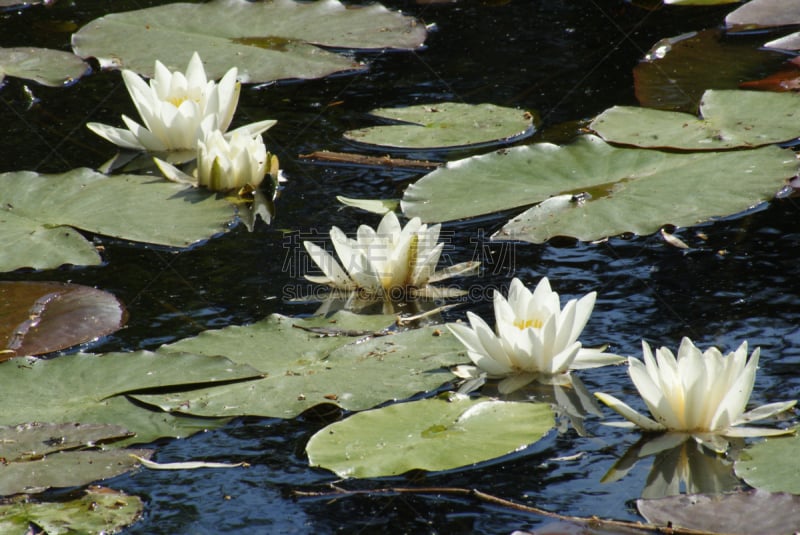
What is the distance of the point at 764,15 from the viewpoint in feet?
14.9

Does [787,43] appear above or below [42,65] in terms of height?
above

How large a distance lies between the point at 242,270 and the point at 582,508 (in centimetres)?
143

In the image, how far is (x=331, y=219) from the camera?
3.08 metres

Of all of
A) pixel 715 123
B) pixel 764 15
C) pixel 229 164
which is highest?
pixel 764 15

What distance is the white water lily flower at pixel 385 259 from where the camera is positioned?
2.62 m

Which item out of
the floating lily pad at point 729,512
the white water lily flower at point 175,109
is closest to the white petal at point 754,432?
the floating lily pad at point 729,512

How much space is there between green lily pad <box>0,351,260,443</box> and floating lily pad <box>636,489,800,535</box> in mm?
960

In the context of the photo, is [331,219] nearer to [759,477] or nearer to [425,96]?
[425,96]

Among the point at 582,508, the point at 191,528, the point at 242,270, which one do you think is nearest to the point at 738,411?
the point at 582,508

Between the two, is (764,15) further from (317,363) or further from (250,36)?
(317,363)

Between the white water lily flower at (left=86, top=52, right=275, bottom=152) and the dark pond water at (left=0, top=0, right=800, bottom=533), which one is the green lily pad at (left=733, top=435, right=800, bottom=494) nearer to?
the dark pond water at (left=0, top=0, right=800, bottom=533)

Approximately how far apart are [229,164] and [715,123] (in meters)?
1.74

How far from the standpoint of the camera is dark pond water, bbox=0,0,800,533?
1787 millimetres

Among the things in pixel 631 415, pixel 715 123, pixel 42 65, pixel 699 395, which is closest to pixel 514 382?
pixel 631 415
